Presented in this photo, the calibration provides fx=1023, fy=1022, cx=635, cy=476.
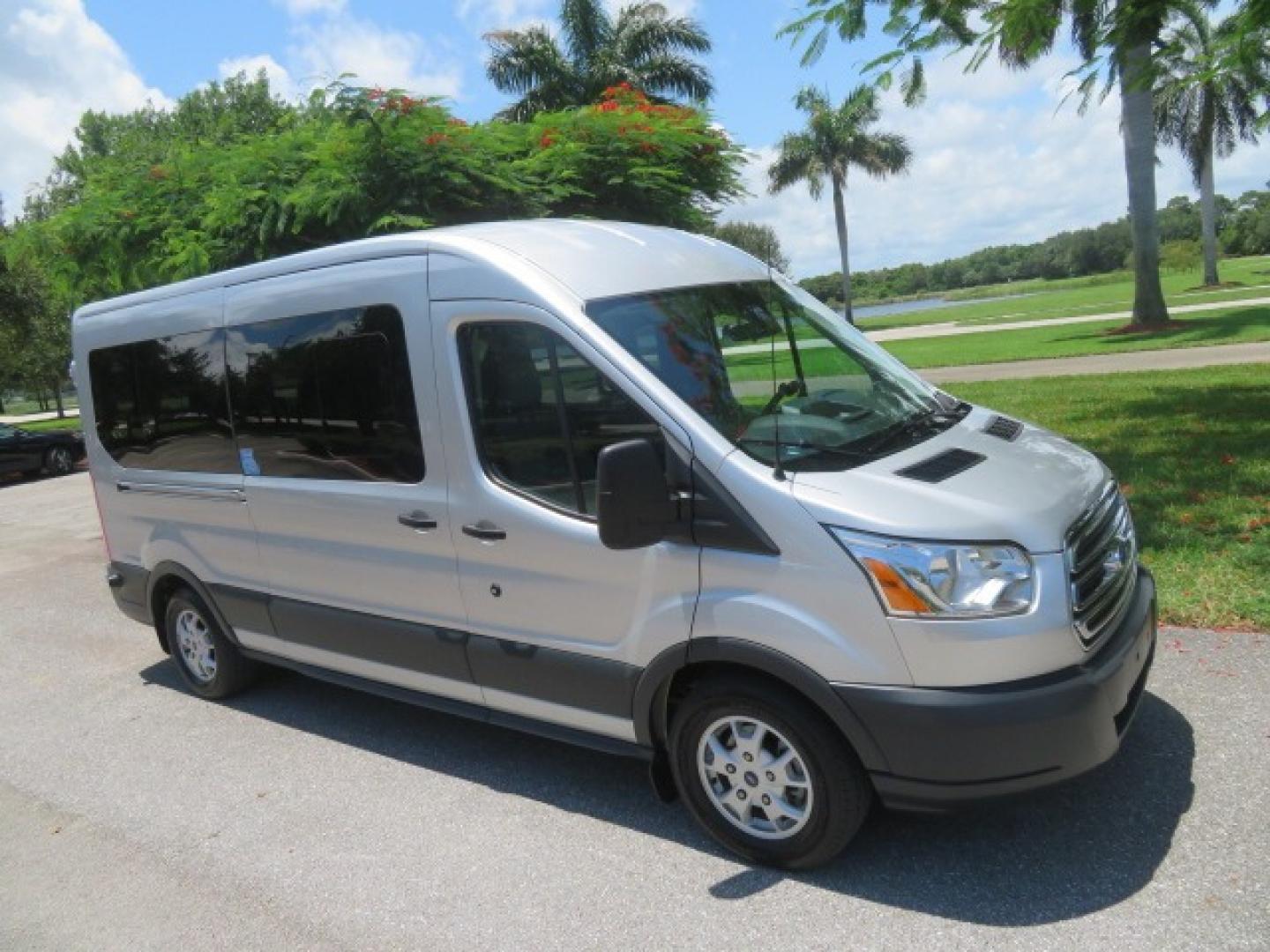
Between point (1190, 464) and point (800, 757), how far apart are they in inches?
253

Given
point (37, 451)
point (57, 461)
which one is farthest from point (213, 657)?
point (57, 461)

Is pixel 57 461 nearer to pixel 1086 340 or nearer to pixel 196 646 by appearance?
pixel 196 646

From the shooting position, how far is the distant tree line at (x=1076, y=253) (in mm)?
79500

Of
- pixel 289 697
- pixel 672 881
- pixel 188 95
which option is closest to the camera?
pixel 672 881

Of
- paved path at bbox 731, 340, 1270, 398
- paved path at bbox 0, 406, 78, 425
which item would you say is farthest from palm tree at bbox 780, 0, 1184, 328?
paved path at bbox 0, 406, 78, 425

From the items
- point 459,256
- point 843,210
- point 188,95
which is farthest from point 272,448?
point 843,210

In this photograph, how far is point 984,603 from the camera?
306cm

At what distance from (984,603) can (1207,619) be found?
2.90 m

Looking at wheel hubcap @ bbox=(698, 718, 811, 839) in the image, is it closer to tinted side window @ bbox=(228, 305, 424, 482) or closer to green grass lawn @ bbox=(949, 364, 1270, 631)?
tinted side window @ bbox=(228, 305, 424, 482)

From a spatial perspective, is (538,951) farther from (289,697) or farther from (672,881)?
(289,697)

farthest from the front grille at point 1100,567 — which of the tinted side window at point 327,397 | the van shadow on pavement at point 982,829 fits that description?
the tinted side window at point 327,397

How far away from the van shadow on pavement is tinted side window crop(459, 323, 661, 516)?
131 cm

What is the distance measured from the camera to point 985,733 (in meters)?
3.02

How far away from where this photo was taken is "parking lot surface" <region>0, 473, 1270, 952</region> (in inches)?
124
